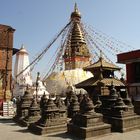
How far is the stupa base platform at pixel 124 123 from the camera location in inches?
454

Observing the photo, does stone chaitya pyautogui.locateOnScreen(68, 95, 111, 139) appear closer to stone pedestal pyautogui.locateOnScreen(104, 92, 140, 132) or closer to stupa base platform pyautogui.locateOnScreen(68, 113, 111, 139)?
stupa base platform pyautogui.locateOnScreen(68, 113, 111, 139)

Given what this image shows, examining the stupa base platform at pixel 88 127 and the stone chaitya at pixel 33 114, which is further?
the stone chaitya at pixel 33 114

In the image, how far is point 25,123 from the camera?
1444cm

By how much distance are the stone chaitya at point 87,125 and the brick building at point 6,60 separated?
1435 cm

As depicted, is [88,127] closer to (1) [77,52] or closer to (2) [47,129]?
(2) [47,129]

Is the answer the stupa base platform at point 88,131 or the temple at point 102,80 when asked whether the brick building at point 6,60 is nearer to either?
the temple at point 102,80

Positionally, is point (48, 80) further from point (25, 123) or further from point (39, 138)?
point (39, 138)

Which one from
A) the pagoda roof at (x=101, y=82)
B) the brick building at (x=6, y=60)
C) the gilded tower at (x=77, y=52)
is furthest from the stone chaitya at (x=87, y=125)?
the gilded tower at (x=77, y=52)

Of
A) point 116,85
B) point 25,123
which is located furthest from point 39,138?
point 116,85

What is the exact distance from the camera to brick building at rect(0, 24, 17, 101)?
78.6 ft

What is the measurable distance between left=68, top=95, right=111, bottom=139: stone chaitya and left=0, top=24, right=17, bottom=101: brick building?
14354mm

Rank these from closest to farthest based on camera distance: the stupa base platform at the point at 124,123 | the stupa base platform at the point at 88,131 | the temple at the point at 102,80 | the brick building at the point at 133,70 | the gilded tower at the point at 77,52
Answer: the stupa base platform at the point at 88,131, the stupa base platform at the point at 124,123, the temple at the point at 102,80, the brick building at the point at 133,70, the gilded tower at the point at 77,52

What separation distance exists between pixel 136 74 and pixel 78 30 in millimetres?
24893

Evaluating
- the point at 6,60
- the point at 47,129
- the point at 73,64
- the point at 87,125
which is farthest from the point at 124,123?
the point at 73,64
